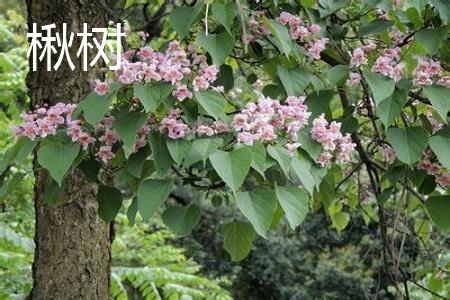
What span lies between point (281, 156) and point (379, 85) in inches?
9.4

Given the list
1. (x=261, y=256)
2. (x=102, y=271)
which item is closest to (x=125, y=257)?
(x=102, y=271)

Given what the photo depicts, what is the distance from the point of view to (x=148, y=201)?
3.30 ft

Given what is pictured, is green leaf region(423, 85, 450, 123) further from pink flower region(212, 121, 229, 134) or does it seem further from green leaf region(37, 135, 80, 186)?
green leaf region(37, 135, 80, 186)

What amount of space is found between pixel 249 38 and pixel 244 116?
30 centimetres

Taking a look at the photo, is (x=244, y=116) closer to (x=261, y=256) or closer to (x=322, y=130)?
(x=322, y=130)

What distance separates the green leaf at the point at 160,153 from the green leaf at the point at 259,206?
0.12m

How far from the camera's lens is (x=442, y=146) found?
1115mm

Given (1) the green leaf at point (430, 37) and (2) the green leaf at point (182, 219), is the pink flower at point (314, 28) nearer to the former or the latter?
(1) the green leaf at point (430, 37)

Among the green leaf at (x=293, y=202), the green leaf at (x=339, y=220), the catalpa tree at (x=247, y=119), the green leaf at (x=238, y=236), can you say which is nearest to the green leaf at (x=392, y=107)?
the catalpa tree at (x=247, y=119)

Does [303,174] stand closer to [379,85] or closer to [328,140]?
[328,140]

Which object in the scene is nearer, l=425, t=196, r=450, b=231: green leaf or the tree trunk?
l=425, t=196, r=450, b=231: green leaf

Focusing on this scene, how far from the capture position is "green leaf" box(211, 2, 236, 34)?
1074mm

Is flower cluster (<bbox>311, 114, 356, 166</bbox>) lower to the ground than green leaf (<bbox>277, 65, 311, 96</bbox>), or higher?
lower

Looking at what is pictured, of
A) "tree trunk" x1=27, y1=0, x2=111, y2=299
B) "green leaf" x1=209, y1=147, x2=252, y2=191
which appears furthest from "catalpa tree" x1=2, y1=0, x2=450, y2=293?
"tree trunk" x1=27, y1=0, x2=111, y2=299
